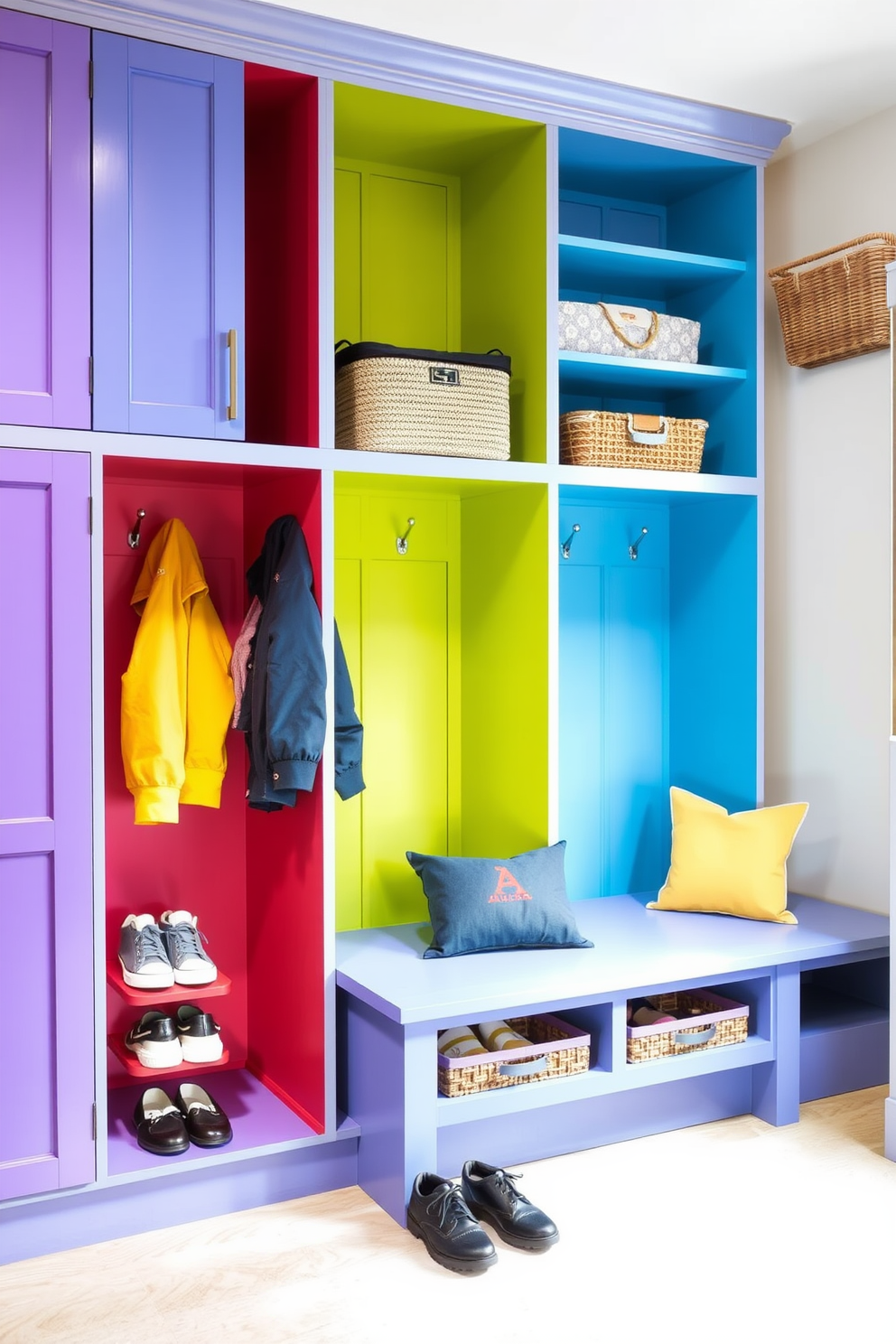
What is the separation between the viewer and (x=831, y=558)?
3467mm

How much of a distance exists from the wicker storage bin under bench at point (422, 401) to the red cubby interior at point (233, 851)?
0.75 ft

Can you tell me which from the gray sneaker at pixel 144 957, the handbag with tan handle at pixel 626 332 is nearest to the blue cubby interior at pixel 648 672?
the handbag with tan handle at pixel 626 332

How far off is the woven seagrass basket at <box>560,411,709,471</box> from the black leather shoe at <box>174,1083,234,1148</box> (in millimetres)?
1864

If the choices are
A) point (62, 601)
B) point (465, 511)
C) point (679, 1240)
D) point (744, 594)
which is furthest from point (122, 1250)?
point (744, 594)

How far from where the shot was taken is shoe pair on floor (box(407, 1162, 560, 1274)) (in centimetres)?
232

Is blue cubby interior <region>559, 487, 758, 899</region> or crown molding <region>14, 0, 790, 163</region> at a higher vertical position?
crown molding <region>14, 0, 790, 163</region>

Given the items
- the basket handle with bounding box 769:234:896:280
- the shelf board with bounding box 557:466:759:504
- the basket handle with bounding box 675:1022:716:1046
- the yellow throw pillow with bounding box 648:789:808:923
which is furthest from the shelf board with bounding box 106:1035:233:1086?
the basket handle with bounding box 769:234:896:280

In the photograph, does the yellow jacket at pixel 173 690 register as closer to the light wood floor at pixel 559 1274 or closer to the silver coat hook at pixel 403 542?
the silver coat hook at pixel 403 542

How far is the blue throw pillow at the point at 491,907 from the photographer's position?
113 inches

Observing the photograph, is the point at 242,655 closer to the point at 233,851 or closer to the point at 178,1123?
the point at 233,851

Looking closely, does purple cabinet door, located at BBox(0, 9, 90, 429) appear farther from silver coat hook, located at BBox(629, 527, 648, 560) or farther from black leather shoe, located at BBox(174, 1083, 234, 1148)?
silver coat hook, located at BBox(629, 527, 648, 560)

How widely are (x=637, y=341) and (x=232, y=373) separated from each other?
1.22m

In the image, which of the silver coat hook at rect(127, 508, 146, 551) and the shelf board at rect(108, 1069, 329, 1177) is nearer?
the shelf board at rect(108, 1069, 329, 1177)

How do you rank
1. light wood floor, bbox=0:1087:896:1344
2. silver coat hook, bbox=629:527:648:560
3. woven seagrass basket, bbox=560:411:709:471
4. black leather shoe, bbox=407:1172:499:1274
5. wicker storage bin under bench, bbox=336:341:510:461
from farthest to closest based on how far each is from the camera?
1. silver coat hook, bbox=629:527:648:560
2. woven seagrass basket, bbox=560:411:709:471
3. wicker storage bin under bench, bbox=336:341:510:461
4. black leather shoe, bbox=407:1172:499:1274
5. light wood floor, bbox=0:1087:896:1344
